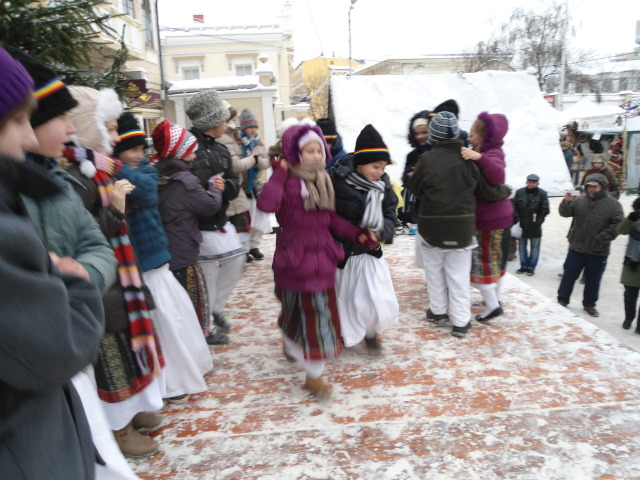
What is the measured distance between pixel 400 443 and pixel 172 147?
226 cm

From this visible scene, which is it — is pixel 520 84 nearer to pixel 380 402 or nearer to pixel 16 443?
pixel 380 402

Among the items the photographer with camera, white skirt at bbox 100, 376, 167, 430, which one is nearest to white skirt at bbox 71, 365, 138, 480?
white skirt at bbox 100, 376, 167, 430

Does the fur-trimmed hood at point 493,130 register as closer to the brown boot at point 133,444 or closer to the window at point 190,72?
the brown boot at point 133,444

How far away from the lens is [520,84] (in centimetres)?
1299

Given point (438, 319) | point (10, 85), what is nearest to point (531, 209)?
point (438, 319)

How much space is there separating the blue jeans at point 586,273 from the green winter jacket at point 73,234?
620cm

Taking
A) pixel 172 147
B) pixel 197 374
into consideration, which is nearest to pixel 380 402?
pixel 197 374

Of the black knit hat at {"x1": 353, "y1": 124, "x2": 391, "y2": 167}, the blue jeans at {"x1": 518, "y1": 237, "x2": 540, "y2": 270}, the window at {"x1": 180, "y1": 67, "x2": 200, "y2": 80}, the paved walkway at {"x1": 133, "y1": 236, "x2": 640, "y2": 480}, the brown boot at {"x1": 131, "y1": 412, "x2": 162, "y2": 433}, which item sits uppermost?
the window at {"x1": 180, "y1": 67, "x2": 200, "y2": 80}

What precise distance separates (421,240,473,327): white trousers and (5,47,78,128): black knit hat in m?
3.03

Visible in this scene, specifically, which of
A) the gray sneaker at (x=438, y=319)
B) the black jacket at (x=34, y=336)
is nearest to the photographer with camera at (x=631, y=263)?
the gray sneaker at (x=438, y=319)

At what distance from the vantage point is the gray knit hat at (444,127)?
3.71 m

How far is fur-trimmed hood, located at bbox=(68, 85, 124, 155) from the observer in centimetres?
233

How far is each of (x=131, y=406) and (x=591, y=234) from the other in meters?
5.81

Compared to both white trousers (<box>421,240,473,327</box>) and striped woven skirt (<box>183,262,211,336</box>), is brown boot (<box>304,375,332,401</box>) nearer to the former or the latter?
striped woven skirt (<box>183,262,211,336</box>)
